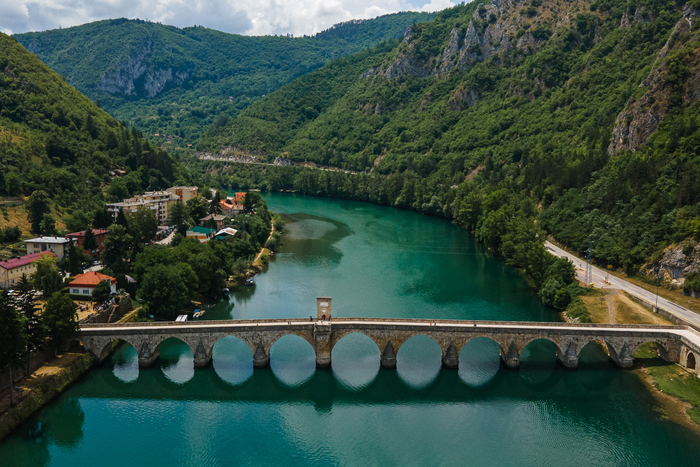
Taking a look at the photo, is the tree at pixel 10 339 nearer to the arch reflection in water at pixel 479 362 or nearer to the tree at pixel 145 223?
the arch reflection in water at pixel 479 362

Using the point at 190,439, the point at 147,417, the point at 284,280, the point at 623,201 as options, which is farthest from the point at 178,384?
the point at 623,201

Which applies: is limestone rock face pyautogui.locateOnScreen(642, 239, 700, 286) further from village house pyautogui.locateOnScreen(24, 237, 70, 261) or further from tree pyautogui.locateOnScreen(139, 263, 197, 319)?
village house pyautogui.locateOnScreen(24, 237, 70, 261)

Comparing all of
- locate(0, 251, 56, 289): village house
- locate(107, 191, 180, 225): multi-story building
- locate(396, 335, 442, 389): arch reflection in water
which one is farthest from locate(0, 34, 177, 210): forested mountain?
locate(396, 335, 442, 389): arch reflection in water

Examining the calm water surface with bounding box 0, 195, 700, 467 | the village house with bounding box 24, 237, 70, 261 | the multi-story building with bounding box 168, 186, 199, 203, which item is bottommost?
the calm water surface with bounding box 0, 195, 700, 467

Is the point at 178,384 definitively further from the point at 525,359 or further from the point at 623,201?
the point at 623,201

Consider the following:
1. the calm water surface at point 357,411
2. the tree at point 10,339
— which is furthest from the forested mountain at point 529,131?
the tree at point 10,339
